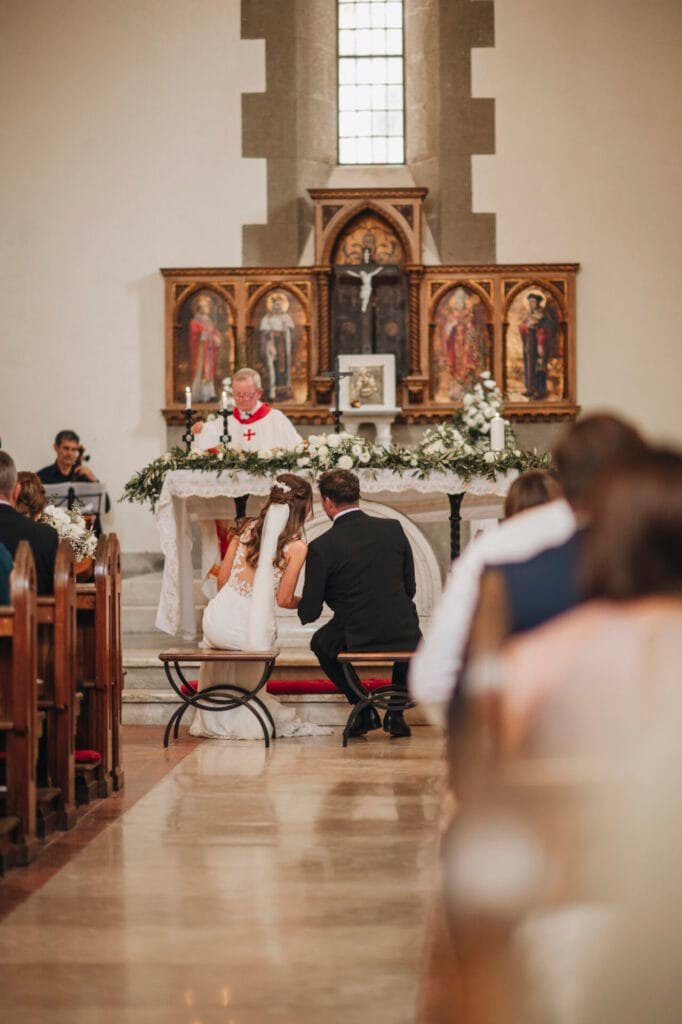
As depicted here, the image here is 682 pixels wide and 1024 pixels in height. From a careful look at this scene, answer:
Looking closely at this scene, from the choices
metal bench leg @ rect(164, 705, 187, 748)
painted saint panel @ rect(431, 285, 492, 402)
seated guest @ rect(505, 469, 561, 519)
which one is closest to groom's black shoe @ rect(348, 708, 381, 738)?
metal bench leg @ rect(164, 705, 187, 748)

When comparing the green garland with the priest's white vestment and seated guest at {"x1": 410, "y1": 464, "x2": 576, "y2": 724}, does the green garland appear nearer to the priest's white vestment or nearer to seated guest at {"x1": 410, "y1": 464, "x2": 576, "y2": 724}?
the priest's white vestment

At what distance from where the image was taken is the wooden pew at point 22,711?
16.5ft

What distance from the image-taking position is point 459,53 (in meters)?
14.2

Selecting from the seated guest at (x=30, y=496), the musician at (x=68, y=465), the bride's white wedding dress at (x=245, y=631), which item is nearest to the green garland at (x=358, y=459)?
the bride's white wedding dress at (x=245, y=631)

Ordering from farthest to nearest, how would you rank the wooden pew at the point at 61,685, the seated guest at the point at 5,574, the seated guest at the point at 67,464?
the seated guest at the point at 67,464 → the wooden pew at the point at 61,685 → the seated guest at the point at 5,574

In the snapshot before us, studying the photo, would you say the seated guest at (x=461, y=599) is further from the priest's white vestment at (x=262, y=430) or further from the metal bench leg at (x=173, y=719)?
the priest's white vestment at (x=262, y=430)

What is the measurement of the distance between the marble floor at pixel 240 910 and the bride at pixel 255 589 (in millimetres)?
1223

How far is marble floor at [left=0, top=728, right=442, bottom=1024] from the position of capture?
3.48 m

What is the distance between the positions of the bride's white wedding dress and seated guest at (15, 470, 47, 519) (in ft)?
4.23

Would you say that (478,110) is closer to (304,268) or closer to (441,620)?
(304,268)

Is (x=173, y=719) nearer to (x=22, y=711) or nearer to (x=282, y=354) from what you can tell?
(x=22, y=711)

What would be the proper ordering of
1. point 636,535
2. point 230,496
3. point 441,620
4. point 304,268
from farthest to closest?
point 304,268
point 230,496
point 441,620
point 636,535

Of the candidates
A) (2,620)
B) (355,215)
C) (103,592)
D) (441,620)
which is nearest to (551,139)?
(355,215)

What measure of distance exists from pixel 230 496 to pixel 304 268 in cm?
502
